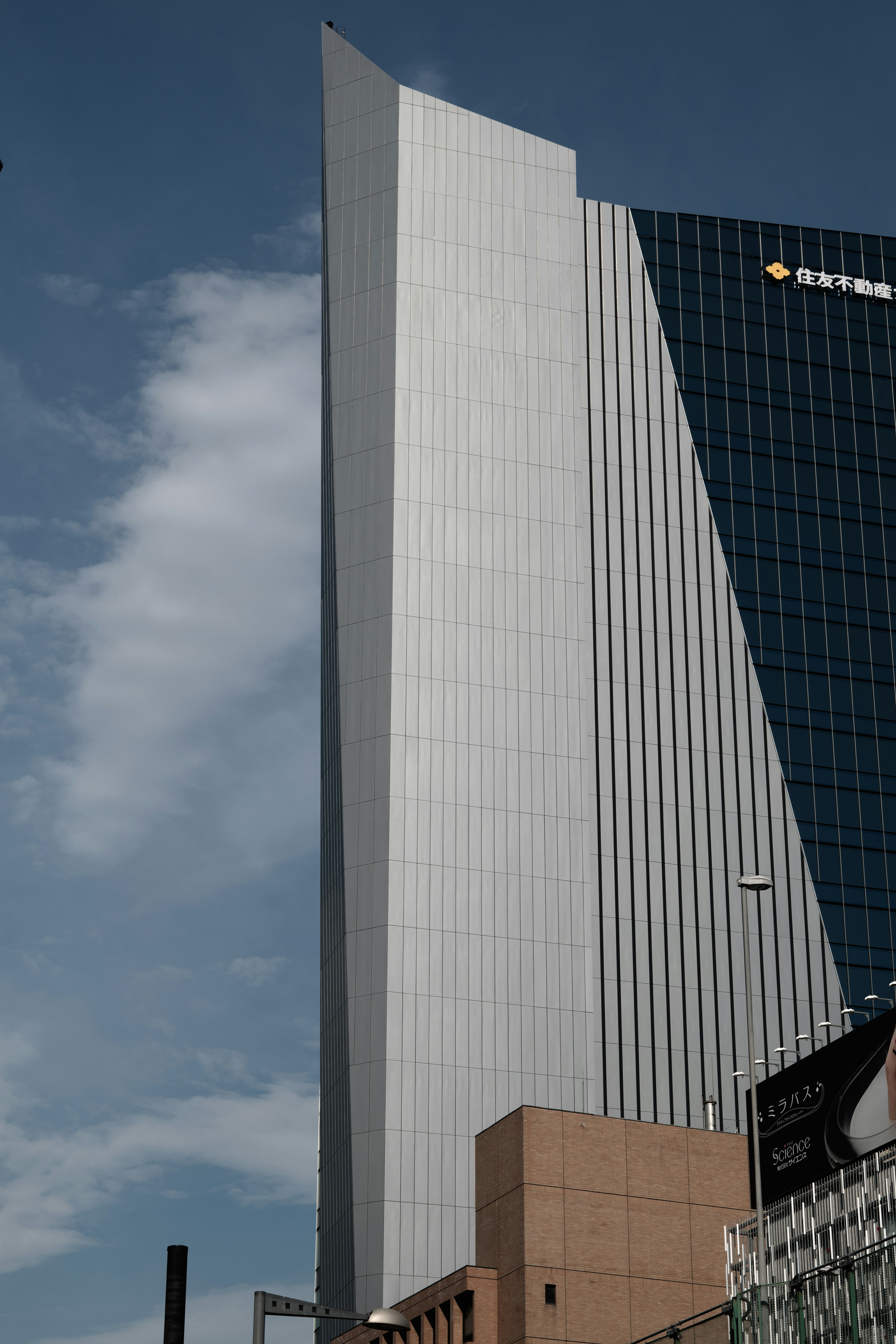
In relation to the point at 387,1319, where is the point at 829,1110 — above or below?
above

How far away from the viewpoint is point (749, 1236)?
5525 cm

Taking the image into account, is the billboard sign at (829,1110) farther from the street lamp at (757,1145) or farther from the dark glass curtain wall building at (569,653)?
the dark glass curtain wall building at (569,653)

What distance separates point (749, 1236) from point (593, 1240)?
10.6 meters

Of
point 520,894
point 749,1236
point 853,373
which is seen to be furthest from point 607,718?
point 749,1236

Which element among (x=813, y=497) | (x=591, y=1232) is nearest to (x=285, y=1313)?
(x=591, y=1232)

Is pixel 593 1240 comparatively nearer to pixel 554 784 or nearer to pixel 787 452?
pixel 554 784

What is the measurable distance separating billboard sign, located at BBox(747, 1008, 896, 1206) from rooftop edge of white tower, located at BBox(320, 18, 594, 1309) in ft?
101

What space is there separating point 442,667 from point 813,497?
27.5 metres

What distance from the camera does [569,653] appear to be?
101 meters

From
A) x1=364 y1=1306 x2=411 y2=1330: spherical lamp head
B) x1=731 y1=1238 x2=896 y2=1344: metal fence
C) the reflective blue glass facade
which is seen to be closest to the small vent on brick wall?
x1=731 y1=1238 x2=896 y2=1344: metal fence

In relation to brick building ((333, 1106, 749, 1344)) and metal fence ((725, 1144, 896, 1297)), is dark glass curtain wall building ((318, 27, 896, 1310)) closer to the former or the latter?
brick building ((333, 1106, 749, 1344))

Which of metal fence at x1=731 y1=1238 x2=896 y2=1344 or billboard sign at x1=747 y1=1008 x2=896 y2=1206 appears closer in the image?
metal fence at x1=731 y1=1238 x2=896 y2=1344

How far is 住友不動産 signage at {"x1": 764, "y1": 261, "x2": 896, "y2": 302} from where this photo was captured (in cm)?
11475

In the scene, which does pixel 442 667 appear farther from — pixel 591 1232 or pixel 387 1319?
pixel 387 1319
